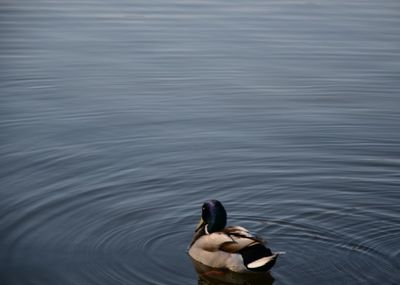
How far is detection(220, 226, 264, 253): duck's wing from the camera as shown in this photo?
962 cm

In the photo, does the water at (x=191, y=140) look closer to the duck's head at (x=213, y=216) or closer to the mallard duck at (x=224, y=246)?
the mallard duck at (x=224, y=246)

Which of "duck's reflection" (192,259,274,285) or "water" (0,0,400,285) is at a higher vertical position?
"water" (0,0,400,285)

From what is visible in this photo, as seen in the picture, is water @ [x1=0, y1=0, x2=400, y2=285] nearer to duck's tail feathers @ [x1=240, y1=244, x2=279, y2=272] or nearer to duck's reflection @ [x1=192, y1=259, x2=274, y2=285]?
duck's reflection @ [x1=192, y1=259, x2=274, y2=285]

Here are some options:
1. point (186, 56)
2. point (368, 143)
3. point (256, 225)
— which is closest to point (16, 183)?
point (256, 225)

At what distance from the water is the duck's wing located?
0.35 m

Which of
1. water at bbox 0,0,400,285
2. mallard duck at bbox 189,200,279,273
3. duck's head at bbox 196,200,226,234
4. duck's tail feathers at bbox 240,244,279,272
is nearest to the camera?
duck's tail feathers at bbox 240,244,279,272

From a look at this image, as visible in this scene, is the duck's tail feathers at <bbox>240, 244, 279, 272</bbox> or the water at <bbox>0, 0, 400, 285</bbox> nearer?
the duck's tail feathers at <bbox>240, 244, 279, 272</bbox>

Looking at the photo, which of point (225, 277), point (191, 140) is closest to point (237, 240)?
point (225, 277)

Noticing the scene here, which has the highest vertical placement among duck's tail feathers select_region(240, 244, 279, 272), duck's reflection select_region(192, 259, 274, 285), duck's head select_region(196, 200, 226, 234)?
duck's head select_region(196, 200, 226, 234)

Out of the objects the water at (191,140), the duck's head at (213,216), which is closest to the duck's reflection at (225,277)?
the water at (191,140)

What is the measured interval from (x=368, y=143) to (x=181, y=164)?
2.65 meters

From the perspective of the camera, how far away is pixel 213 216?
10344 millimetres

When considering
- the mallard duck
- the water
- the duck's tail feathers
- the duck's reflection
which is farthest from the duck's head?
the duck's tail feathers

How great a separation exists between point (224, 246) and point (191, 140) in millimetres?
3851
